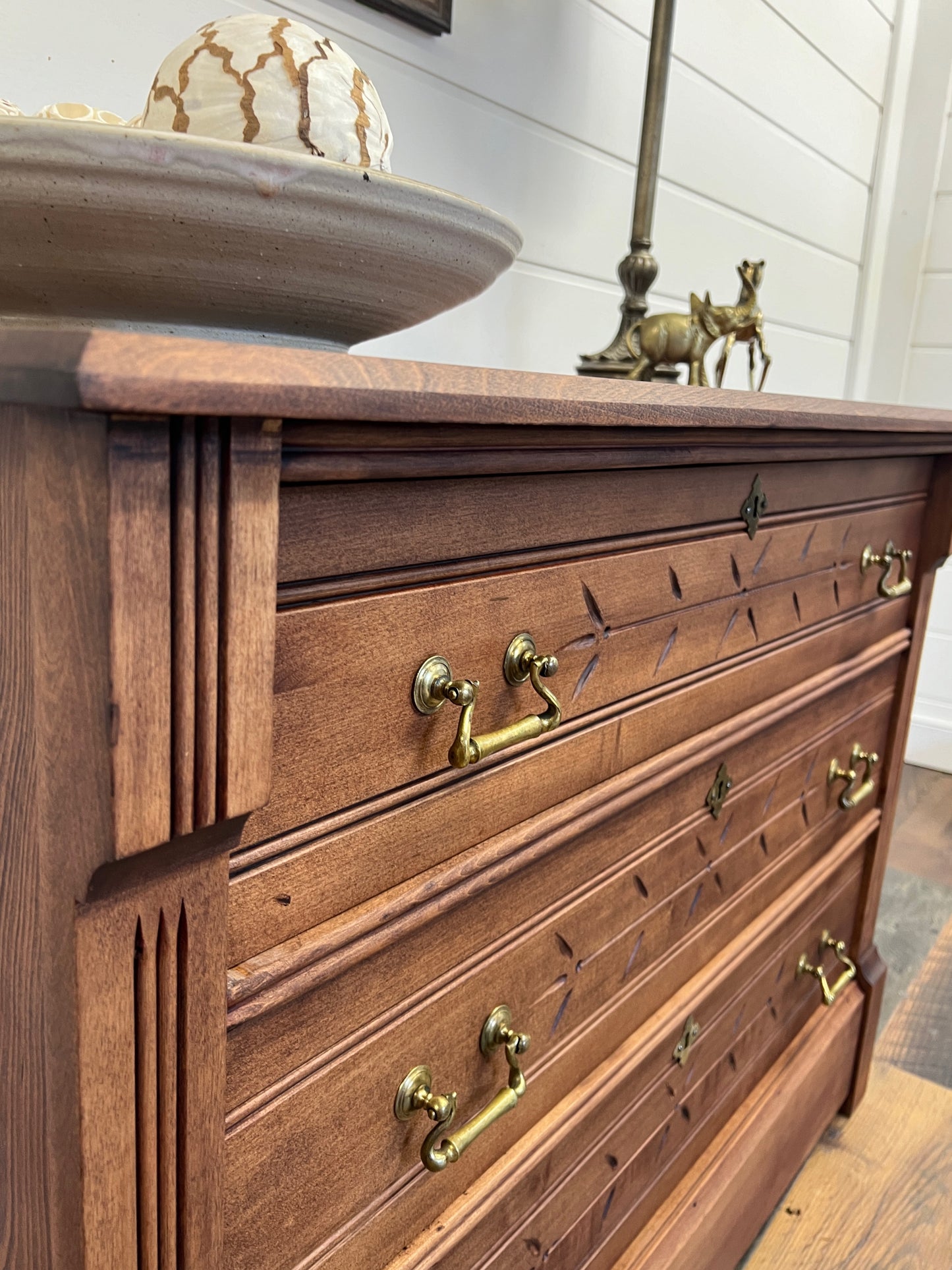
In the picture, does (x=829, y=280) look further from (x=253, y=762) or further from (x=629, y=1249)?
(x=253, y=762)

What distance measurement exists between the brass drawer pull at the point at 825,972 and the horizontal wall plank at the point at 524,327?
2.39 ft

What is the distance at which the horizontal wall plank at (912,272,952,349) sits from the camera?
2.29m

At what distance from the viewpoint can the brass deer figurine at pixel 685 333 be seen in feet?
2.65

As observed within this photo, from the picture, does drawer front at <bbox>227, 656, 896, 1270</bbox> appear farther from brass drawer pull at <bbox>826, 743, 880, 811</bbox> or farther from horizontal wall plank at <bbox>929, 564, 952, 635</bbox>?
horizontal wall plank at <bbox>929, 564, 952, 635</bbox>

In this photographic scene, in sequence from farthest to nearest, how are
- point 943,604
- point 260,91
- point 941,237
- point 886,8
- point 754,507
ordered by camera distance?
point 943,604, point 941,237, point 886,8, point 754,507, point 260,91

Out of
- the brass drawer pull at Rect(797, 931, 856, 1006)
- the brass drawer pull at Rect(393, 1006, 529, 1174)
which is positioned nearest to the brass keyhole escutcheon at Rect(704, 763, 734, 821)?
the brass drawer pull at Rect(393, 1006, 529, 1174)

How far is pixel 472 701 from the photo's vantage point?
1.30 feet

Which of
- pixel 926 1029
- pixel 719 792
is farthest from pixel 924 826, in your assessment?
pixel 719 792

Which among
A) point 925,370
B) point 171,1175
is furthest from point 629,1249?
point 925,370

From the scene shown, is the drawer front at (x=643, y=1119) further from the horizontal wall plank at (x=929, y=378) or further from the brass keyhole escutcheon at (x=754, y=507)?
the horizontal wall plank at (x=929, y=378)

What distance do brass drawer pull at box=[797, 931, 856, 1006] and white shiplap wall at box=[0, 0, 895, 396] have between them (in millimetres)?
734

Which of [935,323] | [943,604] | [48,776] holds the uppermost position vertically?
[935,323]

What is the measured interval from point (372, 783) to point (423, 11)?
0.77 meters

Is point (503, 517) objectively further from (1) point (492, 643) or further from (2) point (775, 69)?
(2) point (775, 69)
